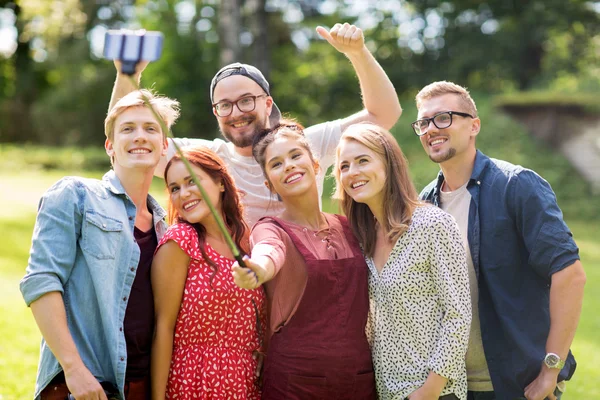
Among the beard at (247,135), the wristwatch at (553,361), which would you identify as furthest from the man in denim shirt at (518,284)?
the beard at (247,135)

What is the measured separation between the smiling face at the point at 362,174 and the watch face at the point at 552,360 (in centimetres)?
105

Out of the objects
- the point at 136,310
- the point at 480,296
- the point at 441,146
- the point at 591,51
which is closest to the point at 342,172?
the point at 441,146

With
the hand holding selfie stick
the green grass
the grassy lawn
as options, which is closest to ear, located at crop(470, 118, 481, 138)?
the green grass

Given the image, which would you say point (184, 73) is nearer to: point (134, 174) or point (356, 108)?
point (356, 108)

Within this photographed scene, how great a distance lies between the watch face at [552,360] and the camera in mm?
3420

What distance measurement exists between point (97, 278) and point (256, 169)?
134cm

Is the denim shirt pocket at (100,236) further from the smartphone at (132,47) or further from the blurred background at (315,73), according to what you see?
the blurred background at (315,73)

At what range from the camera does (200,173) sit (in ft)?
11.4

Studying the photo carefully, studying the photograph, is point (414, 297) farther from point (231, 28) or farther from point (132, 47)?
point (231, 28)

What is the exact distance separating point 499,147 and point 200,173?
53.4 feet

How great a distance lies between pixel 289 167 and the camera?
3.43m

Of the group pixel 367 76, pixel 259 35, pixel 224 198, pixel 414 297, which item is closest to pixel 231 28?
pixel 259 35

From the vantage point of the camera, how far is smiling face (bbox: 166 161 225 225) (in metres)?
3.39

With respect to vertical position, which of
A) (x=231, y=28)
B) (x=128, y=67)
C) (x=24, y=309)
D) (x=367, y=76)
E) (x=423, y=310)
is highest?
(x=231, y=28)
